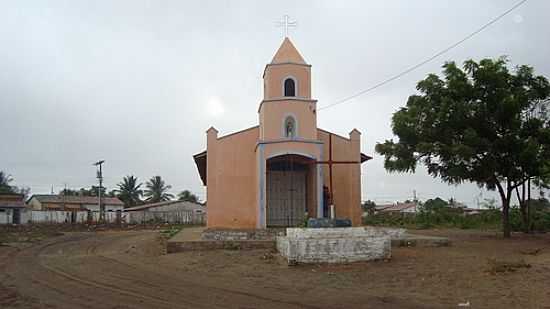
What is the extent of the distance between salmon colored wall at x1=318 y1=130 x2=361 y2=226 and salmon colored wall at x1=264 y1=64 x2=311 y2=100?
7.01ft

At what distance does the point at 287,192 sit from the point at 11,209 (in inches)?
1502

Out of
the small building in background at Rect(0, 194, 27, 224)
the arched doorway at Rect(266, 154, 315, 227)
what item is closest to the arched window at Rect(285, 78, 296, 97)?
the arched doorway at Rect(266, 154, 315, 227)

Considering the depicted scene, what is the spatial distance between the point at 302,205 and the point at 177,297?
41.1ft

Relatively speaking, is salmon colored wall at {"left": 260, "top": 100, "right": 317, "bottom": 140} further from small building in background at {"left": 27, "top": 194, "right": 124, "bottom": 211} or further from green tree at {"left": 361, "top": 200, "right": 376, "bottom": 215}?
small building in background at {"left": 27, "top": 194, "right": 124, "bottom": 211}

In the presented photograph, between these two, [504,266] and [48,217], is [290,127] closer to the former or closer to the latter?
[504,266]

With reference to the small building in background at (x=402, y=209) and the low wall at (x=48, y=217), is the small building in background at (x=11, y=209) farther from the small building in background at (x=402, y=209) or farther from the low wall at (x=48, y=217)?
the small building in background at (x=402, y=209)

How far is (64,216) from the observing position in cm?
5072

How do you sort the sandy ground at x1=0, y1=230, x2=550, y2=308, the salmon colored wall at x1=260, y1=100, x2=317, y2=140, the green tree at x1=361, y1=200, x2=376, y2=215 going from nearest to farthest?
1. the sandy ground at x1=0, y1=230, x2=550, y2=308
2. the salmon colored wall at x1=260, y1=100, x2=317, y2=140
3. the green tree at x1=361, y1=200, x2=376, y2=215

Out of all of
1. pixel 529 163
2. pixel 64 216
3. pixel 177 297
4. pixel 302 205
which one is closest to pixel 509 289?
pixel 177 297

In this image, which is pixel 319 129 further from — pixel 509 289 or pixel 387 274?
pixel 509 289

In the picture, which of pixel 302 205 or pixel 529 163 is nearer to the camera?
pixel 529 163

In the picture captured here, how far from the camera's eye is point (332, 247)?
45.9 feet

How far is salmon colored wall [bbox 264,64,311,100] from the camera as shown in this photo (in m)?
21.2

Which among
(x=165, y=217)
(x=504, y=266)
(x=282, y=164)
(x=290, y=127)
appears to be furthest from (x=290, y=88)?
(x=165, y=217)
